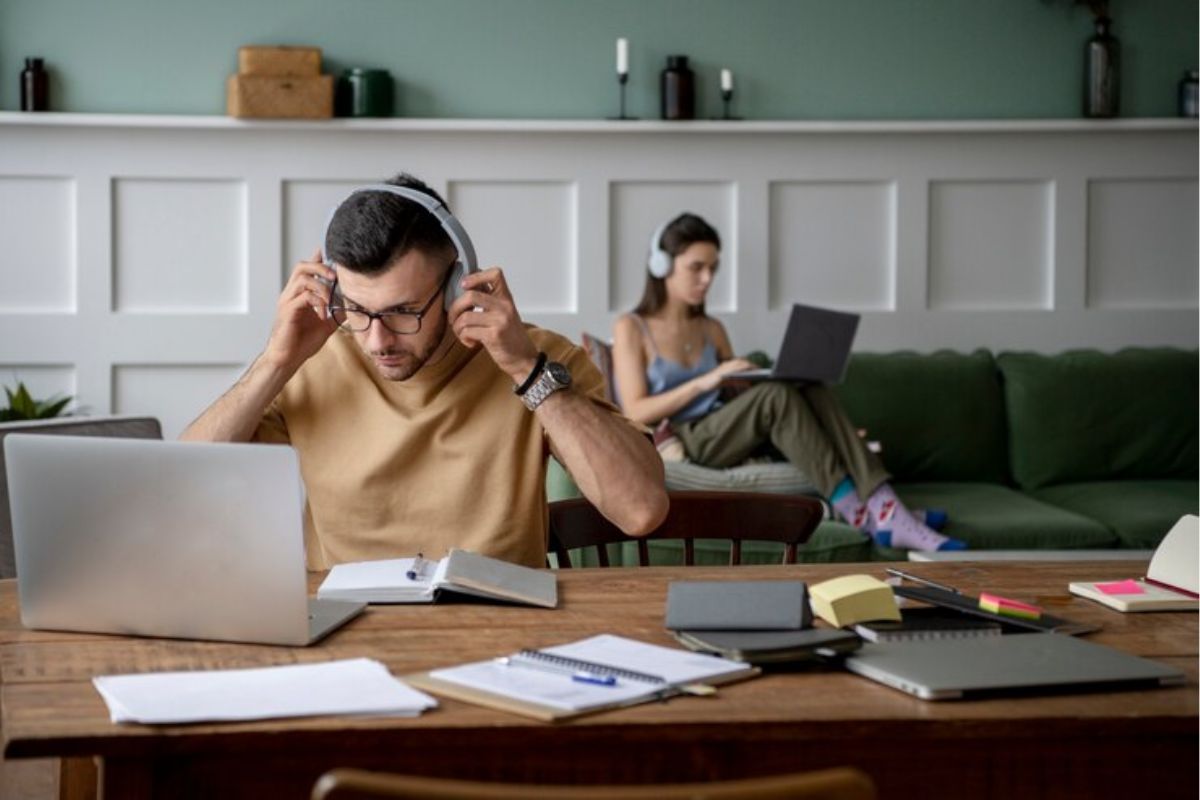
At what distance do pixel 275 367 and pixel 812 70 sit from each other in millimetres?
3065

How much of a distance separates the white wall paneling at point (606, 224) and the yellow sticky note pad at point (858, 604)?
322cm

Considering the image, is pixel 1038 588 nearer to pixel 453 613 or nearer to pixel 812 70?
pixel 453 613

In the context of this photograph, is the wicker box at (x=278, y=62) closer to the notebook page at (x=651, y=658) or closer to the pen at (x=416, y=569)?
the pen at (x=416, y=569)

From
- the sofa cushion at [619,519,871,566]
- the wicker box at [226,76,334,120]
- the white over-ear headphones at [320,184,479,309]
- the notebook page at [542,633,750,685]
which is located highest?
the wicker box at [226,76,334,120]

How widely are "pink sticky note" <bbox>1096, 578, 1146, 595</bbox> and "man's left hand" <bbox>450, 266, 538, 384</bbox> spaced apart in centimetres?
81

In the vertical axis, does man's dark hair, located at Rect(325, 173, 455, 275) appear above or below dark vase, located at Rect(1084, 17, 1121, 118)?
below

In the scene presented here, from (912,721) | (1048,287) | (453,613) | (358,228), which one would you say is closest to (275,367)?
(358,228)

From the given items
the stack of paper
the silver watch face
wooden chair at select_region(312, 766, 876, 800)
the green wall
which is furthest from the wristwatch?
the green wall

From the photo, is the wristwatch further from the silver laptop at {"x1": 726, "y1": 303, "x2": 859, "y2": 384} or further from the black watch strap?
the silver laptop at {"x1": 726, "y1": 303, "x2": 859, "y2": 384}

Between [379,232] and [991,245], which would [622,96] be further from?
[379,232]

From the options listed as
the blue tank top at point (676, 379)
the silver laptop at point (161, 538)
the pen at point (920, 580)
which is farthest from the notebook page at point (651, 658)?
the blue tank top at point (676, 379)

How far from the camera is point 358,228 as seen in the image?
230cm

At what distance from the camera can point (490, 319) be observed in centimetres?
229

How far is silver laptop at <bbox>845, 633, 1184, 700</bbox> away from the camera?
1.53 meters
